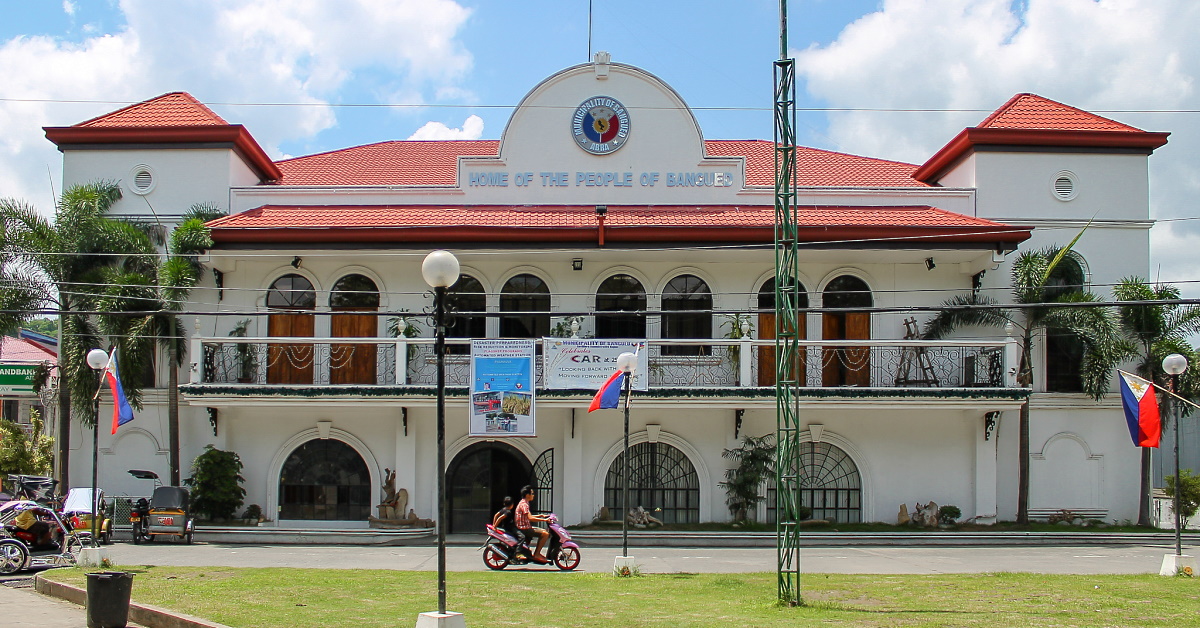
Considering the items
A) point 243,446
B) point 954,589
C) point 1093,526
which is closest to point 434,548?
point 243,446

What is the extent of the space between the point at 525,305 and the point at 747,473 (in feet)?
19.3

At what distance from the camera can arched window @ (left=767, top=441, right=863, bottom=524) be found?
74.9ft

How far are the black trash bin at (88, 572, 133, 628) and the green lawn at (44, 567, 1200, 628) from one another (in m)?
0.73

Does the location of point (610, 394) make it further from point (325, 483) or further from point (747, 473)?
point (325, 483)

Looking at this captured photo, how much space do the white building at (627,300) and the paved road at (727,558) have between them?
264 centimetres

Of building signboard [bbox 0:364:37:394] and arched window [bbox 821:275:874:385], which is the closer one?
building signboard [bbox 0:364:37:394]

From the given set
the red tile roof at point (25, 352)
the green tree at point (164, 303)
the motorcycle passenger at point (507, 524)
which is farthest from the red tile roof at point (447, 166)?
the red tile roof at point (25, 352)

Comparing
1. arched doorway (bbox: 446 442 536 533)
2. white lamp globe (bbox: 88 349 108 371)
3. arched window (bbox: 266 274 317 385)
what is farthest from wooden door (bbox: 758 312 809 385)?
white lamp globe (bbox: 88 349 108 371)

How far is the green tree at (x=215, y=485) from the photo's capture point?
71.9 ft

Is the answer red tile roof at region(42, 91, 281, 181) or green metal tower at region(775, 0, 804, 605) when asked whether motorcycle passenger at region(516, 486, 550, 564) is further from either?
red tile roof at region(42, 91, 281, 181)

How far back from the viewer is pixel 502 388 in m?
21.5

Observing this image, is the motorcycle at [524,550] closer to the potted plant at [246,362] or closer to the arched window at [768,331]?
the arched window at [768,331]

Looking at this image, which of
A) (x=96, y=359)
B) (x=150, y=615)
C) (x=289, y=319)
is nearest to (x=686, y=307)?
(x=289, y=319)

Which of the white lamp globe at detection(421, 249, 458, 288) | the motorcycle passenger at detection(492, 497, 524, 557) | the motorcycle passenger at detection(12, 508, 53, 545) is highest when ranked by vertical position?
the white lamp globe at detection(421, 249, 458, 288)
